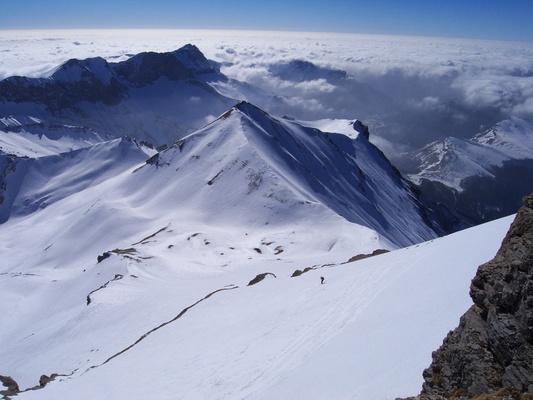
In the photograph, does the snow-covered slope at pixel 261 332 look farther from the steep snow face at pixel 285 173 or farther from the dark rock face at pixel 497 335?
the steep snow face at pixel 285 173

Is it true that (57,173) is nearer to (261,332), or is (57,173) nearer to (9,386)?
(9,386)

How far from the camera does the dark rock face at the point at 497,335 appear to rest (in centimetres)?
886

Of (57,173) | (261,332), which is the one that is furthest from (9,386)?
(57,173)

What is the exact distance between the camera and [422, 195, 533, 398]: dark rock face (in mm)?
8859

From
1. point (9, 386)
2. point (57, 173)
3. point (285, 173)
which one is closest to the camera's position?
point (9, 386)

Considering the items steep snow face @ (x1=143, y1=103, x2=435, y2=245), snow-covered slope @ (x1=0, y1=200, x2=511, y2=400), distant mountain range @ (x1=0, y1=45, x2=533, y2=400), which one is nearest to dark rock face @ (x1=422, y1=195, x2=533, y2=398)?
snow-covered slope @ (x1=0, y1=200, x2=511, y2=400)

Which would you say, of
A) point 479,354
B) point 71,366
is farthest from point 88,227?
point 479,354

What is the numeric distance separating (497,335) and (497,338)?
0.07m

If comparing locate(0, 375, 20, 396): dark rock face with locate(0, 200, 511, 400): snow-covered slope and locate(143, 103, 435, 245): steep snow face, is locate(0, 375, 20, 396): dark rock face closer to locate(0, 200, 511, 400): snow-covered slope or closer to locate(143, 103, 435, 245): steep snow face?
locate(0, 200, 511, 400): snow-covered slope

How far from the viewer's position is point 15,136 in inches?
7844

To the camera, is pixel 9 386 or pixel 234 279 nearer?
pixel 9 386

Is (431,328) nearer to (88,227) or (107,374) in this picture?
(107,374)

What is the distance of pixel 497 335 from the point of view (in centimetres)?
934

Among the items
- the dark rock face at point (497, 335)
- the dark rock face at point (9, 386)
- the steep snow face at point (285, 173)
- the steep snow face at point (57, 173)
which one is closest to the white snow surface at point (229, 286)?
the steep snow face at point (285, 173)
